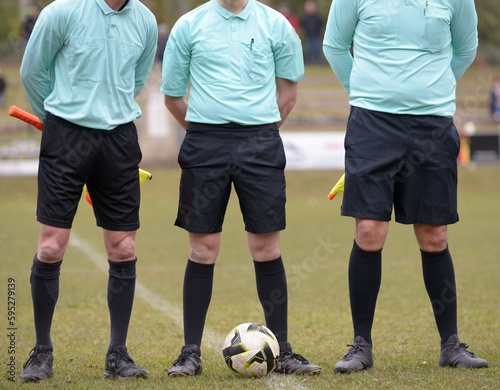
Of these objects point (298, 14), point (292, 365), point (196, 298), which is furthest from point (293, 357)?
point (298, 14)

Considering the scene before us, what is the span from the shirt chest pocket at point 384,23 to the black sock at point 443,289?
48.6 inches

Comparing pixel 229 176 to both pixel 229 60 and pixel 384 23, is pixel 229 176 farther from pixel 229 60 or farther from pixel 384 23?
pixel 384 23

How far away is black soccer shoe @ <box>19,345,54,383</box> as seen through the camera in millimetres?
4941

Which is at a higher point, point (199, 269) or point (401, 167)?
point (401, 167)

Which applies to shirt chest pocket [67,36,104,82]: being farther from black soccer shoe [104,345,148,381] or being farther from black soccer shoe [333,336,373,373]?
black soccer shoe [333,336,373,373]

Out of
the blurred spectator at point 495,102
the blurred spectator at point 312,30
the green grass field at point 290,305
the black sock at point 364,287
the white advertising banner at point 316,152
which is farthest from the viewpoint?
the blurred spectator at point 312,30

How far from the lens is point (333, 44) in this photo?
5.39 m

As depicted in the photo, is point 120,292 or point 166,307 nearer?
point 120,292

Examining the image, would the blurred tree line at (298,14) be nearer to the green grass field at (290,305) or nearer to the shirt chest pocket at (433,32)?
the green grass field at (290,305)

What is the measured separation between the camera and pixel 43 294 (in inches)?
202

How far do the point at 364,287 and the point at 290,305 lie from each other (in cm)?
269

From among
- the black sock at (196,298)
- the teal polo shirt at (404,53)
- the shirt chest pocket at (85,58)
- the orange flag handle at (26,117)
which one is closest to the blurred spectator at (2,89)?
the orange flag handle at (26,117)

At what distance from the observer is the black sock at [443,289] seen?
533cm

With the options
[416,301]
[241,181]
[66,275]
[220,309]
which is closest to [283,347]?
[241,181]
